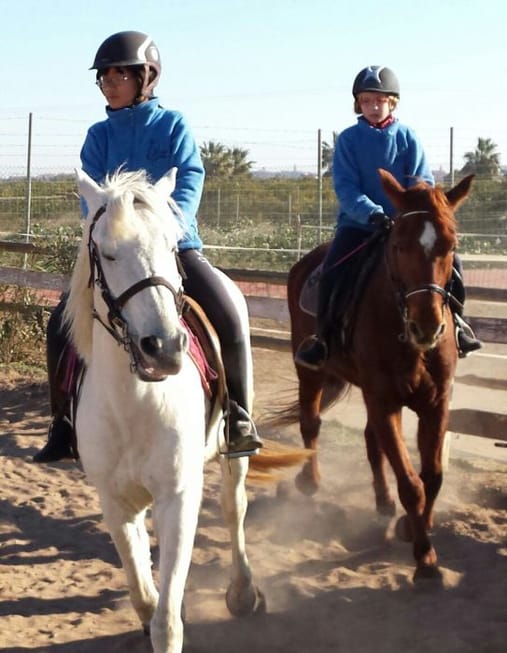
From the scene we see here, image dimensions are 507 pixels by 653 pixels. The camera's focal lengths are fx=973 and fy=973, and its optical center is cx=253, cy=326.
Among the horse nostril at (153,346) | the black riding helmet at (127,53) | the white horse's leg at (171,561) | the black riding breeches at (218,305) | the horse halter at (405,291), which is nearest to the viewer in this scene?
the horse nostril at (153,346)

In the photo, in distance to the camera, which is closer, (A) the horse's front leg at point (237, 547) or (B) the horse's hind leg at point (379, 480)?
(A) the horse's front leg at point (237, 547)

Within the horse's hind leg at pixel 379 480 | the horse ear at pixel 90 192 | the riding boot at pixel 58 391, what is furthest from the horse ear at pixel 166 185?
the horse's hind leg at pixel 379 480

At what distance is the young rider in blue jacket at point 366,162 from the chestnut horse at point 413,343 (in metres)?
0.39

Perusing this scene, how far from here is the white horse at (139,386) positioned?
3.36 m

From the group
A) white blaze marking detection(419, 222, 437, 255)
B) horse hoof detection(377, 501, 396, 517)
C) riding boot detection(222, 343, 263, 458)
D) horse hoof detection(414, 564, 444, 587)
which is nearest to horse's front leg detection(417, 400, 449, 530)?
horse hoof detection(414, 564, 444, 587)

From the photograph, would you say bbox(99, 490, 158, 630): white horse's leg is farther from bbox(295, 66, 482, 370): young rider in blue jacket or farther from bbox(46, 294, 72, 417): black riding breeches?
bbox(295, 66, 482, 370): young rider in blue jacket

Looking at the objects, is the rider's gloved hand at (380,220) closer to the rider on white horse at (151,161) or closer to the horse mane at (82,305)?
the rider on white horse at (151,161)

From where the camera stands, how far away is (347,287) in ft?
19.8

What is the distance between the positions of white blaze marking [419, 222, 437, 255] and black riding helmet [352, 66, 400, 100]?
137 cm

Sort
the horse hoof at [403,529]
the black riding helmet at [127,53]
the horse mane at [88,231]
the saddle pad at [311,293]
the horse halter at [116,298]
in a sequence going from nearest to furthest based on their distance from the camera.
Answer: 1. the horse halter at [116,298]
2. the horse mane at [88,231]
3. the black riding helmet at [127,53]
4. the horse hoof at [403,529]
5. the saddle pad at [311,293]

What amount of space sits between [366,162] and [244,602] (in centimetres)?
286

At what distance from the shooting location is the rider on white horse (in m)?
4.43

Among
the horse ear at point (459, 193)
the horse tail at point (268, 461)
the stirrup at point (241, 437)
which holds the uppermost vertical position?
the horse ear at point (459, 193)

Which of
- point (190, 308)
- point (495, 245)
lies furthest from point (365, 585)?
point (495, 245)
